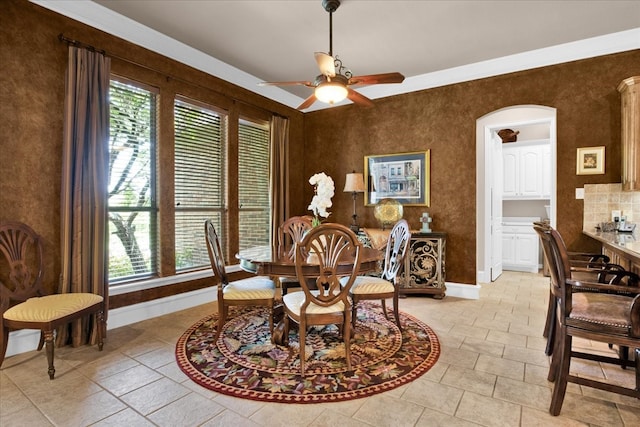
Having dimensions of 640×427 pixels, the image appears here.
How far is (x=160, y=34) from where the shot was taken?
3457 millimetres

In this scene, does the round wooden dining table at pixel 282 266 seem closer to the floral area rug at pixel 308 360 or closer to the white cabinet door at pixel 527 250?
the floral area rug at pixel 308 360

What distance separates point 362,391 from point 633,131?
11.3 ft

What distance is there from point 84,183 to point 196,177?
129cm

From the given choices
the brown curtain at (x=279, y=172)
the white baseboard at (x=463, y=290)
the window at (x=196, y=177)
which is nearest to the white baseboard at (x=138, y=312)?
the window at (x=196, y=177)

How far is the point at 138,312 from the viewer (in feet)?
11.0

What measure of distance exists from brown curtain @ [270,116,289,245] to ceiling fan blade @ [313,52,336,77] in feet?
7.89

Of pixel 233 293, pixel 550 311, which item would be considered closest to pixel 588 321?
pixel 550 311

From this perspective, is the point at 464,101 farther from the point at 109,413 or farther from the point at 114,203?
the point at 109,413

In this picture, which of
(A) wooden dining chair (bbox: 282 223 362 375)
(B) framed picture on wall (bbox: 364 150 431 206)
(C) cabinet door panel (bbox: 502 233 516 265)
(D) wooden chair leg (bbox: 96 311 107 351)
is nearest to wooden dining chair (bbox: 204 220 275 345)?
(A) wooden dining chair (bbox: 282 223 362 375)

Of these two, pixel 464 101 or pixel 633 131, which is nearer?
pixel 633 131

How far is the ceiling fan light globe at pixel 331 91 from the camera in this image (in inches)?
103

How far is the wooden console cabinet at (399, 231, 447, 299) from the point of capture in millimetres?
4137

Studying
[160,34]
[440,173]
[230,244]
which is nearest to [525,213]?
[440,173]

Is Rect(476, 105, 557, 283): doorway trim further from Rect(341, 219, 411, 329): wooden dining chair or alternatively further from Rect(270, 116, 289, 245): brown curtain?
Rect(270, 116, 289, 245): brown curtain
